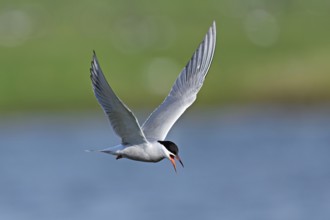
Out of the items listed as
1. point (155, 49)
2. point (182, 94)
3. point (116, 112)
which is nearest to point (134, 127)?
point (116, 112)

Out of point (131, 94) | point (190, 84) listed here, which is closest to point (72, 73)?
point (131, 94)

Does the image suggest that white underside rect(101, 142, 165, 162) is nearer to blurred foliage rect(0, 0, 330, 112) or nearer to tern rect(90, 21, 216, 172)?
tern rect(90, 21, 216, 172)

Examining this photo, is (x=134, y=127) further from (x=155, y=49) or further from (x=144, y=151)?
(x=155, y=49)

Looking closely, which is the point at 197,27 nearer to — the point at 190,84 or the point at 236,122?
the point at 236,122

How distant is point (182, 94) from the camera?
1003cm

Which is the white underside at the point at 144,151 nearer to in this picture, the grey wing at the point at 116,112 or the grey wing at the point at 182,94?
the grey wing at the point at 116,112

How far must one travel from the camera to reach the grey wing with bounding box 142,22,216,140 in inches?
374

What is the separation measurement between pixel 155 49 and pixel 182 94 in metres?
16.4

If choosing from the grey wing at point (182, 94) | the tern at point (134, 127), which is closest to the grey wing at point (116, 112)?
the tern at point (134, 127)

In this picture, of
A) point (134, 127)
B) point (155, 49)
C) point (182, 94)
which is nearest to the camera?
point (134, 127)

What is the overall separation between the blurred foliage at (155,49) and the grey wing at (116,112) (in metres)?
14.9

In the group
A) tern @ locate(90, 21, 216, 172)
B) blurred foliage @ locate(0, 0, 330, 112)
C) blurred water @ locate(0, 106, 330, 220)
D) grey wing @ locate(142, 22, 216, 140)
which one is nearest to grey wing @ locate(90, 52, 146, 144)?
tern @ locate(90, 21, 216, 172)

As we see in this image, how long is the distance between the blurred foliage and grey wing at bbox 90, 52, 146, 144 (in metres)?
14.9

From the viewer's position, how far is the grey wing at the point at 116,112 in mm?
8531
